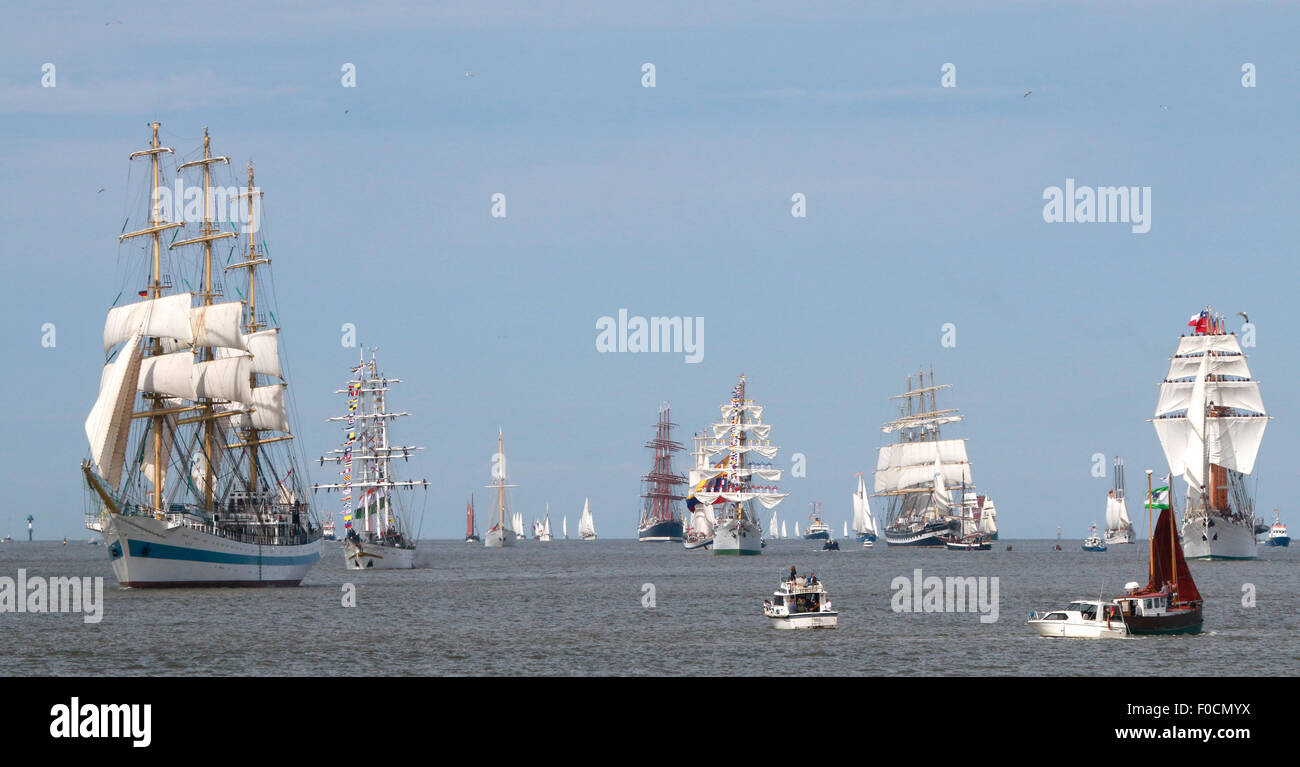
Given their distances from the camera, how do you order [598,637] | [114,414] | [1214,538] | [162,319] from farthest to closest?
[1214,538] < [162,319] < [114,414] < [598,637]

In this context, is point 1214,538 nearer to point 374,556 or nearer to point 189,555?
point 374,556

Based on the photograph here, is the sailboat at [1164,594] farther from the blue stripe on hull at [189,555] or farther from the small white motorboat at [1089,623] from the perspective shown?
the blue stripe on hull at [189,555]

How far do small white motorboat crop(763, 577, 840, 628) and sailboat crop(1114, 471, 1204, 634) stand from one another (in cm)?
1219

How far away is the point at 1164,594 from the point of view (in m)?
60.8

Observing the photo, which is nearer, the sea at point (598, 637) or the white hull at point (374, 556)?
the sea at point (598, 637)

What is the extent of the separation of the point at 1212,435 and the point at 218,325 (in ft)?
387

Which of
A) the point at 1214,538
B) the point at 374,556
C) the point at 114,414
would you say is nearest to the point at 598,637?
the point at 114,414

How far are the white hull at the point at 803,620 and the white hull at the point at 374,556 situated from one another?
81.9 meters

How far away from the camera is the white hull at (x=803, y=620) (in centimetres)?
6372

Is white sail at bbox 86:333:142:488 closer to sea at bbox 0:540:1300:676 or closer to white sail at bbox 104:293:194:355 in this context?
white sail at bbox 104:293:194:355

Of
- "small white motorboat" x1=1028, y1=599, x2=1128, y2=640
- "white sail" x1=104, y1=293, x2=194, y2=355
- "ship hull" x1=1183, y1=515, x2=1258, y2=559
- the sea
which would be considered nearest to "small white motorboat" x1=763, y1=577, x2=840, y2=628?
the sea

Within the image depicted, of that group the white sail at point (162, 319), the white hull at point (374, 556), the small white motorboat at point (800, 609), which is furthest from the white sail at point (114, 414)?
the small white motorboat at point (800, 609)

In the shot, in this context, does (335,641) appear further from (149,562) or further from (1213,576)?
(1213,576)

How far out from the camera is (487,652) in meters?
56.2
